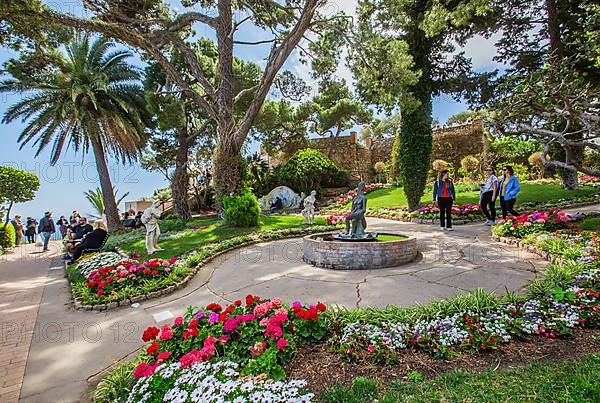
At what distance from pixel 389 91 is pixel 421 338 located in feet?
29.4

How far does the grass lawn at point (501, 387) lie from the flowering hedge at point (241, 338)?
543mm

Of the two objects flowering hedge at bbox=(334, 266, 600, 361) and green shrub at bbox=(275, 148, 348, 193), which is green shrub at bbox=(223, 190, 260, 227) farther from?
green shrub at bbox=(275, 148, 348, 193)

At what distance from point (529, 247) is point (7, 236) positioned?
57.7 ft

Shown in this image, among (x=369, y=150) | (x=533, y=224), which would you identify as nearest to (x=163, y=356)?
(x=533, y=224)

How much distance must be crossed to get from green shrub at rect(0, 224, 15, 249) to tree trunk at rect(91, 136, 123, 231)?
11.5 feet

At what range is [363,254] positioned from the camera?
498 cm

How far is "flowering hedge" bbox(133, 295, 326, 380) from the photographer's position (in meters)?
2.18

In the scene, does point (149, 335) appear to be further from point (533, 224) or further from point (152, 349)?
point (533, 224)

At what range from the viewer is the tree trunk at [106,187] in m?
13.0

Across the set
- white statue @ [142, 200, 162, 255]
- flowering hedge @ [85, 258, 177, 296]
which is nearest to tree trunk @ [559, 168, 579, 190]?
flowering hedge @ [85, 258, 177, 296]

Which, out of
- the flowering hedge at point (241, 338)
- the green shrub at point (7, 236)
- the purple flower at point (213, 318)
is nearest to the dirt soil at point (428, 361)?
the flowering hedge at point (241, 338)

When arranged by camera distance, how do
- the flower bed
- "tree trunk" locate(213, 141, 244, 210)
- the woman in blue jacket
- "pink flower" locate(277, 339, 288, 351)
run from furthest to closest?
"tree trunk" locate(213, 141, 244, 210) → the woman in blue jacket → "pink flower" locate(277, 339, 288, 351) → the flower bed

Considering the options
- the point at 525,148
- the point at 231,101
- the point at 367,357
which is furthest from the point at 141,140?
the point at 525,148

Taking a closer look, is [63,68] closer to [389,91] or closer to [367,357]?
[389,91]
